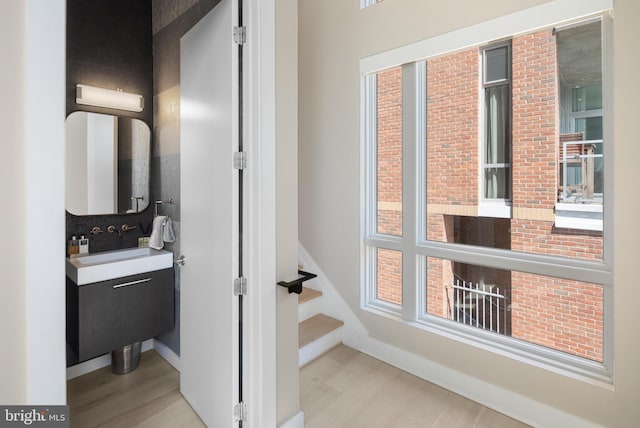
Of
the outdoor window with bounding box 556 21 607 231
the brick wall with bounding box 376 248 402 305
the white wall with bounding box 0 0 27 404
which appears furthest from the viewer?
the brick wall with bounding box 376 248 402 305

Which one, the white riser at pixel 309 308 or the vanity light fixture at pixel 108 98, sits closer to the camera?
the vanity light fixture at pixel 108 98

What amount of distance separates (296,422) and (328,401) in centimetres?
37

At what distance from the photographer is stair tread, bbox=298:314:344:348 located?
2.67 m

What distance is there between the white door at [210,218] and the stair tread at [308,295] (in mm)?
1077

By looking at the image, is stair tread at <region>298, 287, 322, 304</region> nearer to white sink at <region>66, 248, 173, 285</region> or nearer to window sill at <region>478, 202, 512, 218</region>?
white sink at <region>66, 248, 173, 285</region>

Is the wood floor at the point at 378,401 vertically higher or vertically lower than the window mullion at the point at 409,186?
lower

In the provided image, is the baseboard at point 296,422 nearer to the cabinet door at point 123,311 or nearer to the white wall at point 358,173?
the white wall at point 358,173

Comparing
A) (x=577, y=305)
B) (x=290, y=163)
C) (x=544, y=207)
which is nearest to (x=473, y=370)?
(x=577, y=305)

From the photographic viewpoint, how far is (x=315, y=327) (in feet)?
9.36

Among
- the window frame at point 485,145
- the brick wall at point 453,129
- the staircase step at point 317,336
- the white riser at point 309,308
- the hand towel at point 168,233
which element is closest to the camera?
the window frame at point 485,145

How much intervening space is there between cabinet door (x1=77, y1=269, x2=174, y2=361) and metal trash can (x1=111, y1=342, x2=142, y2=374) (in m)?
0.29

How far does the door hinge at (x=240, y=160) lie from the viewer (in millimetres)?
1675

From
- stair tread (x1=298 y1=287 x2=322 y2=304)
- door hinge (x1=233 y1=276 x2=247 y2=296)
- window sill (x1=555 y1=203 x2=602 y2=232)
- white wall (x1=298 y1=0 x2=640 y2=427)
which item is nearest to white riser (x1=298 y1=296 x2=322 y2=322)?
stair tread (x1=298 y1=287 x2=322 y2=304)

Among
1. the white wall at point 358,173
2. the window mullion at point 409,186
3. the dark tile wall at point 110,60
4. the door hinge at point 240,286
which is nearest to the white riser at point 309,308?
the white wall at point 358,173
